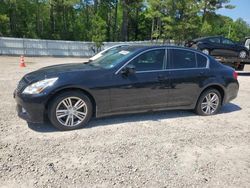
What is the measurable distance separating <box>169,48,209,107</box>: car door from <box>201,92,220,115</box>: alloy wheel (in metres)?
0.30

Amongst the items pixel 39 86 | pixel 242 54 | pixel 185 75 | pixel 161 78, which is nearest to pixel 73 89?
pixel 39 86

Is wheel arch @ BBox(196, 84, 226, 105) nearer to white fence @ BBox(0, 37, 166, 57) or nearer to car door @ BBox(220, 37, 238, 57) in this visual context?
car door @ BBox(220, 37, 238, 57)

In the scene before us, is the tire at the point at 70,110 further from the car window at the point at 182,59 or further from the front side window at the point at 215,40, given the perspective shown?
the front side window at the point at 215,40

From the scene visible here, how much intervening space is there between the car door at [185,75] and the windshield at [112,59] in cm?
100

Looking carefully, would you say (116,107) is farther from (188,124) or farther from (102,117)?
(188,124)

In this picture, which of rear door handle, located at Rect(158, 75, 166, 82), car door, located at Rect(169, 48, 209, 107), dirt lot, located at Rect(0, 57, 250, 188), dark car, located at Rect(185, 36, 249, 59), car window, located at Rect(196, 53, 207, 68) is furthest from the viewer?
dark car, located at Rect(185, 36, 249, 59)

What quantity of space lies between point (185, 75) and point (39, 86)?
2.95 m

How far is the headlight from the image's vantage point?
14.9 feet

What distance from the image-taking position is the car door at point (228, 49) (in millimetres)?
15262

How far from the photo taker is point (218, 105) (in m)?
6.34

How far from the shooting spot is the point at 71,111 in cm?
481

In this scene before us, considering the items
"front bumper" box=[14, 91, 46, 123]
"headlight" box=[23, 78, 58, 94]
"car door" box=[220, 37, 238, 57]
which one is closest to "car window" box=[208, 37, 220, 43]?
"car door" box=[220, 37, 238, 57]

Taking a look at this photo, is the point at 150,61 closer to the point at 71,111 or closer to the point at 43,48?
the point at 71,111

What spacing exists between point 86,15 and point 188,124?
31.9 metres
